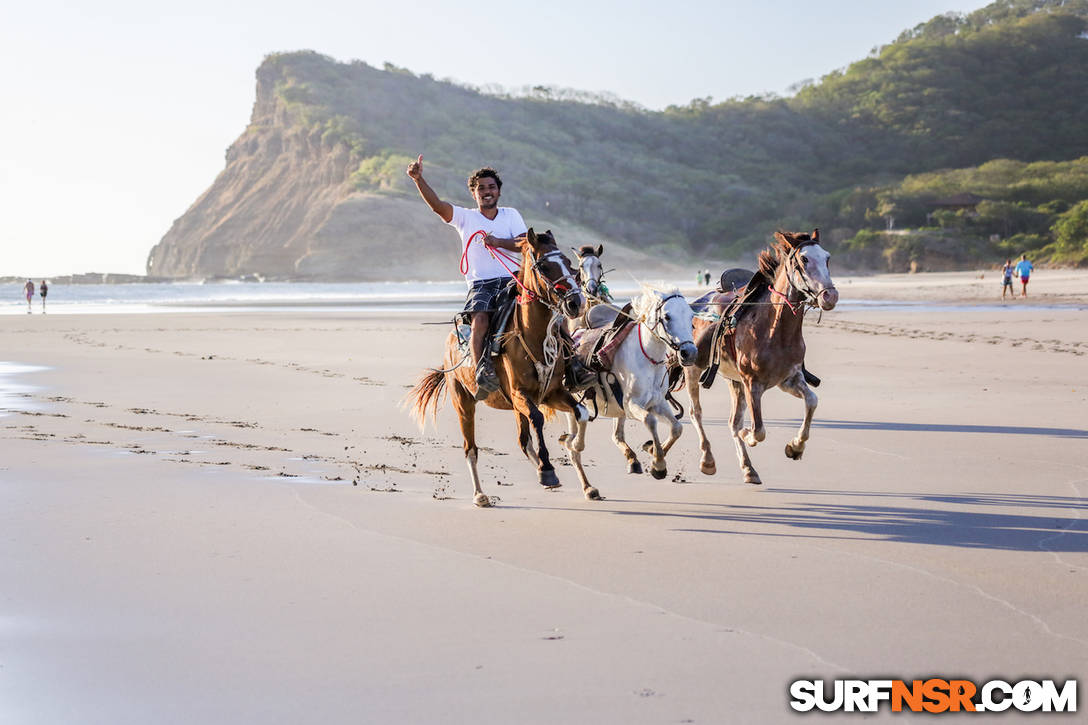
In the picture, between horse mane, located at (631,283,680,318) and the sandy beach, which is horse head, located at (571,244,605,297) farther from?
the sandy beach

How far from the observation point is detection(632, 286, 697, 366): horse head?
873 cm

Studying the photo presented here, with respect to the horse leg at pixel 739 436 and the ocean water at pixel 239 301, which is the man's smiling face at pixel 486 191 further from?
the ocean water at pixel 239 301

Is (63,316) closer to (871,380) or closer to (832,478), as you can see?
(871,380)

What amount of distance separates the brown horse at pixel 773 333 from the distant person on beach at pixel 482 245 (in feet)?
6.93

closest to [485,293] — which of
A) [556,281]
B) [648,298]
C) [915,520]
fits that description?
[556,281]

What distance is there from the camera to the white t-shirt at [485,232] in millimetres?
8812

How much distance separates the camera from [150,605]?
5.93m

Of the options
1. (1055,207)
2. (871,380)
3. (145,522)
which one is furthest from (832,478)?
(1055,207)

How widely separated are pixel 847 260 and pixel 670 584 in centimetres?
10258

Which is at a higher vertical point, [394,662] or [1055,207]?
[1055,207]

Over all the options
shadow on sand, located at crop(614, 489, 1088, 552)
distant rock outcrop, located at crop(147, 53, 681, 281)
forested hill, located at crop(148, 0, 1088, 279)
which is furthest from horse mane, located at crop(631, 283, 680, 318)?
distant rock outcrop, located at crop(147, 53, 681, 281)

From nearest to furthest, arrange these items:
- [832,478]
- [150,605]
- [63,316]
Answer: [150,605] < [832,478] < [63,316]

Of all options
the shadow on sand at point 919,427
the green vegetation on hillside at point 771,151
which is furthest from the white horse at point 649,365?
the green vegetation on hillside at point 771,151

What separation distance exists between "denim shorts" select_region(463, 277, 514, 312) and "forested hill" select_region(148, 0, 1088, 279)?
116301 millimetres
